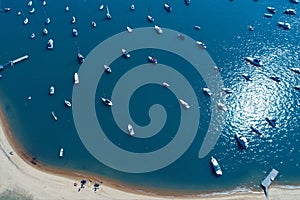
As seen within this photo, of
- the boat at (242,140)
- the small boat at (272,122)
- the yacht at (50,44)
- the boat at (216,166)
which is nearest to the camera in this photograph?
the boat at (216,166)

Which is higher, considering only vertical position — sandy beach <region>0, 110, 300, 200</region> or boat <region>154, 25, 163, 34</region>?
boat <region>154, 25, 163, 34</region>

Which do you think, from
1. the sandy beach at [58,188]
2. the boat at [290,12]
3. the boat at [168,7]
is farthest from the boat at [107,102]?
the boat at [290,12]

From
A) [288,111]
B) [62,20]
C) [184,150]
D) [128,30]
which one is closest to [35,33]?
[62,20]

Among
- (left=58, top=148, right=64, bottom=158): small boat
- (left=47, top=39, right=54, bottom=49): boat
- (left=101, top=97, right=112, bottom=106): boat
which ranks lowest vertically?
(left=58, top=148, right=64, bottom=158): small boat

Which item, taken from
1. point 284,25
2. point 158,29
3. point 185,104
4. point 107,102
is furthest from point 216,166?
point 284,25

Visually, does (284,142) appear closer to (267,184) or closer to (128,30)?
(267,184)

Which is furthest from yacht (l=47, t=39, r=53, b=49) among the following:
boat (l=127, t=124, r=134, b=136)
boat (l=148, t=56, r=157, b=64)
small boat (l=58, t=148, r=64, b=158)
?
boat (l=127, t=124, r=134, b=136)

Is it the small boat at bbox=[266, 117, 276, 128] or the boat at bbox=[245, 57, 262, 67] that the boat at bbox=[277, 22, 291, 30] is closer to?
the boat at bbox=[245, 57, 262, 67]

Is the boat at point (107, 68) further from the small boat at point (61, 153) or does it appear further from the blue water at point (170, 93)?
the small boat at point (61, 153)
